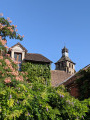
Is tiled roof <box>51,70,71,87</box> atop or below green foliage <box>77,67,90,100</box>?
atop

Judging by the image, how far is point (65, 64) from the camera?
204 ft

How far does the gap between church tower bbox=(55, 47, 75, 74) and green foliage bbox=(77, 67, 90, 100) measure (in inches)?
1993

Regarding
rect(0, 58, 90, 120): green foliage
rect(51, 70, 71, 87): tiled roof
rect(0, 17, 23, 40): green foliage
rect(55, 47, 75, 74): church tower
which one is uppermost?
rect(55, 47, 75, 74): church tower

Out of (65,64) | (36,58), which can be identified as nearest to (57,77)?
(36,58)

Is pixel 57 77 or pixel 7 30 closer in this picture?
pixel 7 30

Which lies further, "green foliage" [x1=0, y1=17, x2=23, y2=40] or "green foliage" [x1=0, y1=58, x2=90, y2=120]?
"green foliage" [x1=0, y1=17, x2=23, y2=40]

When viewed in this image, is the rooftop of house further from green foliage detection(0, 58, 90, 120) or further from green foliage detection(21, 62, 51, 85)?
green foliage detection(0, 58, 90, 120)

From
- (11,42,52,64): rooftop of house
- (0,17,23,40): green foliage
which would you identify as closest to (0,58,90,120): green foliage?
(0,17,23,40): green foliage

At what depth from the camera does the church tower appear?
61388mm

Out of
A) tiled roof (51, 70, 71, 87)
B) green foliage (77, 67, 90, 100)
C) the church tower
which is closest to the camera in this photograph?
green foliage (77, 67, 90, 100)

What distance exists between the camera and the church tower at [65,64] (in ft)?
201

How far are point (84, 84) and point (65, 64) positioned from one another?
Result: 53.3m

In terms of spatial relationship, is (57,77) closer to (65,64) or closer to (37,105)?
(37,105)

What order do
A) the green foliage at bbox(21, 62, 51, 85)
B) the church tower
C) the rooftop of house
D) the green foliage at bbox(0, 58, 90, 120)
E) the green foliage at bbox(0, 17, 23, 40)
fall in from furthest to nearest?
1. the church tower
2. the rooftop of house
3. the green foliage at bbox(21, 62, 51, 85)
4. the green foliage at bbox(0, 17, 23, 40)
5. the green foliage at bbox(0, 58, 90, 120)
